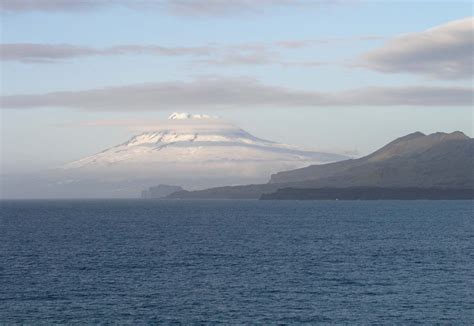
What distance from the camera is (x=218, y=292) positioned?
80.9 m

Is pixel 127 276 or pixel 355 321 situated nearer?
pixel 355 321

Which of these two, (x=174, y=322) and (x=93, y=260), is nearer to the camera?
(x=174, y=322)

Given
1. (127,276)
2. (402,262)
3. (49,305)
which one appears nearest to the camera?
(49,305)

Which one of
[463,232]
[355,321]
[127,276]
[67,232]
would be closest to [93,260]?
[127,276]

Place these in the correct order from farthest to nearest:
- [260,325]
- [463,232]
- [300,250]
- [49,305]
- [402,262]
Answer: [463,232]
[300,250]
[402,262]
[49,305]
[260,325]

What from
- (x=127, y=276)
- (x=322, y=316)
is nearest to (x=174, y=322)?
(x=322, y=316)

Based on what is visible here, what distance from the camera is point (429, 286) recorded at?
84.6m

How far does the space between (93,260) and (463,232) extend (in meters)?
87.4

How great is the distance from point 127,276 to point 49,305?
19.4 metres

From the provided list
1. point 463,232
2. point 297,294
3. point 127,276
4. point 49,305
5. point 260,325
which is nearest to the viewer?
point 260,325

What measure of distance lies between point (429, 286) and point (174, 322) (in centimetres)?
3170

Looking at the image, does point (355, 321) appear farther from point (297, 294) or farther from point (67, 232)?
point (67, 232)

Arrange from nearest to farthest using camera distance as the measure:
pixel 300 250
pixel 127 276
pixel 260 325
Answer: pixel 260 325 → pixel 127 276 → pixel 300 250

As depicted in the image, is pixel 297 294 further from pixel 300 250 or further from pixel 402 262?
pixel 300 250
